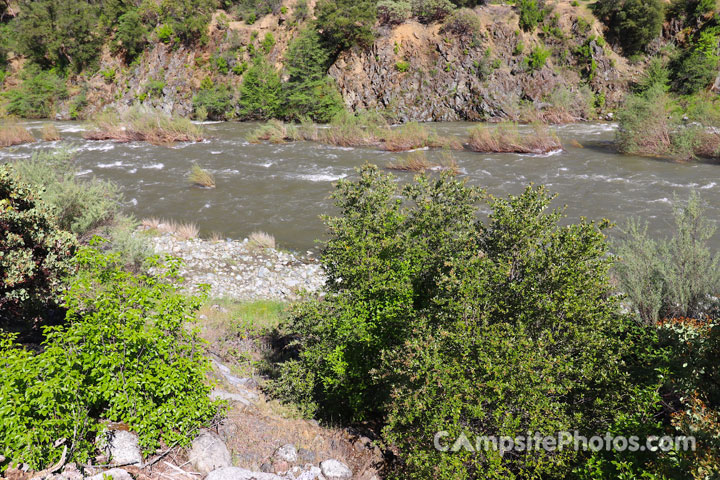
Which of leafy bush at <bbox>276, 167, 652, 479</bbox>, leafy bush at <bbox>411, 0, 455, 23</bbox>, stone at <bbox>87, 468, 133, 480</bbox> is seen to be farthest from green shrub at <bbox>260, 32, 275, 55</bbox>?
stone at <bbox>87, 468, 133, 480</bbox>

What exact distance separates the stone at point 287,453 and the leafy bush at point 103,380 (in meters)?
1.11

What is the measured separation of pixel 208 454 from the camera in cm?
551

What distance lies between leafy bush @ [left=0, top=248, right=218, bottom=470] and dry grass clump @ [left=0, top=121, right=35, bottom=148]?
30.2m

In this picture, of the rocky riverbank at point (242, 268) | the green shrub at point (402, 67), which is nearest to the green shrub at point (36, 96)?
the green shrub at point (402, 67)

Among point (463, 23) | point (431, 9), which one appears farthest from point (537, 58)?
point (431, 9)

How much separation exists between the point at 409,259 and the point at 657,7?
4692 cm

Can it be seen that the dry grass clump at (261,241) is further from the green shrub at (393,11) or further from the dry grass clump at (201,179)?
the green shrub at (393,11)

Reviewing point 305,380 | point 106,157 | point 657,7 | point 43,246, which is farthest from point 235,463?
point 657,7

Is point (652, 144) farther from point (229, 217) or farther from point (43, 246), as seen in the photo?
point (43, 246)

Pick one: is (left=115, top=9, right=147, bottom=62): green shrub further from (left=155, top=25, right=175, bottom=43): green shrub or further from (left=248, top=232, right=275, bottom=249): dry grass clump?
(left=248, top=232, right=275, bottom=249): dry grass clump

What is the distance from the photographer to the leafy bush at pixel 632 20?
4006cm

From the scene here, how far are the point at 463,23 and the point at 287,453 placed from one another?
1648 inches

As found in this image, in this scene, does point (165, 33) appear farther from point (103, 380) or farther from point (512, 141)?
point (103, 380)

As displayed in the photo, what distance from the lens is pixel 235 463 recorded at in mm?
5766
